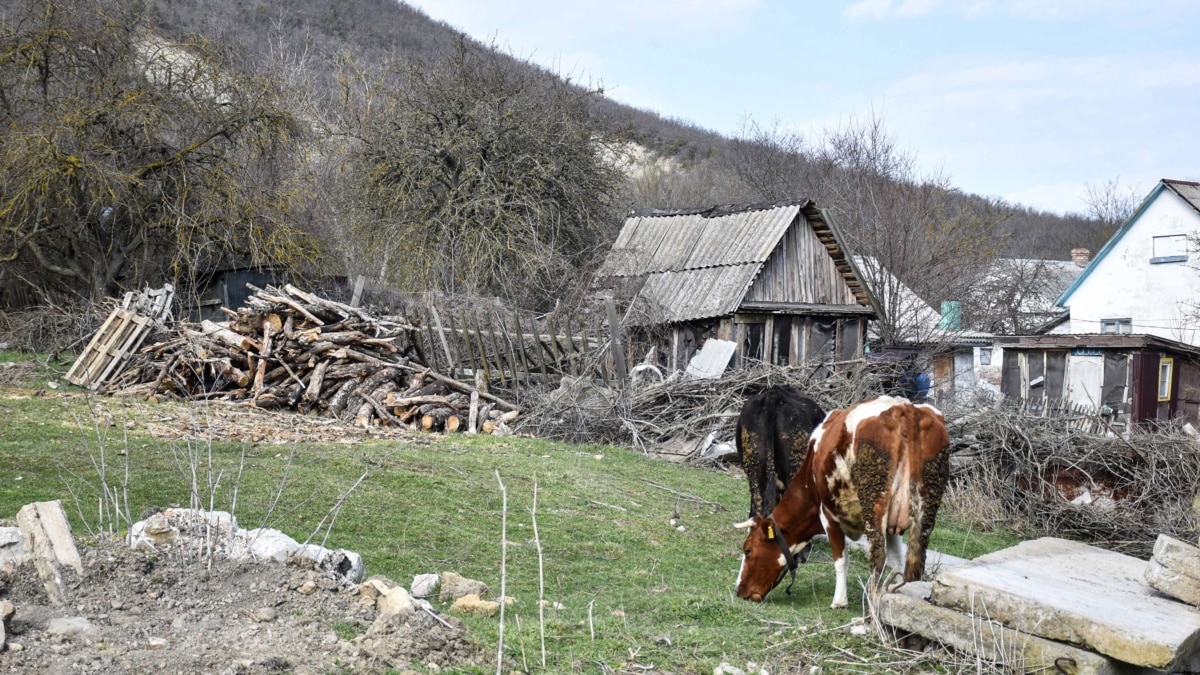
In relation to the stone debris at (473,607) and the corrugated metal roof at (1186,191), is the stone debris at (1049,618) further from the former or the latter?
the corrugated metal roof at (1186,191)

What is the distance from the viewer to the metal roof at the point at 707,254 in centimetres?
2223

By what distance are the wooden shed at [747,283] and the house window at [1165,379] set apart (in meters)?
6.58

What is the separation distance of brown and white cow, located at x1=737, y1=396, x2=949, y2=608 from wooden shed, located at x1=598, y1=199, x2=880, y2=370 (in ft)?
42.6

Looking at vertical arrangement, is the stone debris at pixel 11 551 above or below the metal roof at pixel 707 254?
below

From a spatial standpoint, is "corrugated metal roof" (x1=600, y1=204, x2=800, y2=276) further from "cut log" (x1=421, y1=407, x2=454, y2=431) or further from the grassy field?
the grassy field

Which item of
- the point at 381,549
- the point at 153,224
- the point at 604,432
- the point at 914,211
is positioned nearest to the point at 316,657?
the point at 381,549

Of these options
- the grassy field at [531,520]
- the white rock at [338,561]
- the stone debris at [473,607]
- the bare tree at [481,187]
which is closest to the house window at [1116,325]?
the bare tree at [481,187]

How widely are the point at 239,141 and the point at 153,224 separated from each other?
332 cm

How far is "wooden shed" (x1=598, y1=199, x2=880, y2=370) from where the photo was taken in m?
22.1

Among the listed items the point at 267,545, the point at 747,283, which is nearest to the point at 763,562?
the point at 267,545

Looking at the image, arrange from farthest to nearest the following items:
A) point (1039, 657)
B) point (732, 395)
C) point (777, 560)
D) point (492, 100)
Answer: point (492, 100)
point (732, 395)
point (777, 560)
point (1039, 657)

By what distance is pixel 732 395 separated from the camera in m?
16.2

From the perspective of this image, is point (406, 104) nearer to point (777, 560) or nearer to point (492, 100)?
point (492, 100)

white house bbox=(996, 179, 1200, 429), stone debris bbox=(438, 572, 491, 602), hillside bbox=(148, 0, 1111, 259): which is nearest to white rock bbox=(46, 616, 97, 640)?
stone debris bbox=(438, 572, 491, 602)
